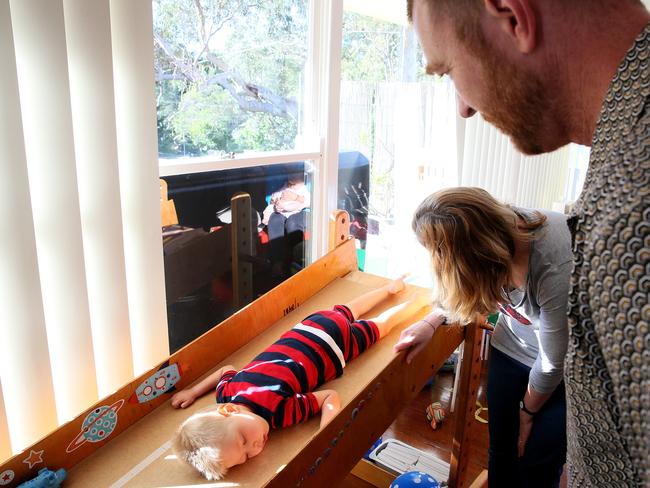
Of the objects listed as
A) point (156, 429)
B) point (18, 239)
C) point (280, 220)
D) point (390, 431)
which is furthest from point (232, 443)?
point (390, 431)

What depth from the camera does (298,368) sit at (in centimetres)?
138

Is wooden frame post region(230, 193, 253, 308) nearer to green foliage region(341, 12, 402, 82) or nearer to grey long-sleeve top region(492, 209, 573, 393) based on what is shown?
green foliage region(341, 12, 402, 82)

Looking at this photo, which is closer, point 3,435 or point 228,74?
point 3,435

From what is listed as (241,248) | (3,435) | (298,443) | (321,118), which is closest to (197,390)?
(298,443)

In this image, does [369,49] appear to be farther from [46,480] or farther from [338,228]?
[46,480]

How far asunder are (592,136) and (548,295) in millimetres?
756

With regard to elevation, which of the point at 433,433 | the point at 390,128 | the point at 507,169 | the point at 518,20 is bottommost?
the point at 433,433

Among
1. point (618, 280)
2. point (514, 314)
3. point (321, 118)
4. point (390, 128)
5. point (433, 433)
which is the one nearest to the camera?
point (618, 280)

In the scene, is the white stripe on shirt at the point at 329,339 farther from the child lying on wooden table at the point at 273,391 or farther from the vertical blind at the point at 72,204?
the vertical blind at the point at 72,204

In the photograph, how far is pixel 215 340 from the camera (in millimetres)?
1512

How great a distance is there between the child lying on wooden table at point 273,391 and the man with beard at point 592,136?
0.69 m

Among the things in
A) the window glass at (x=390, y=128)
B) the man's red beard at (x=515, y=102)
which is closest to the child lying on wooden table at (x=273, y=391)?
the man's red beard at (x=515, y=102)

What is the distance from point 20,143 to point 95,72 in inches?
9.9

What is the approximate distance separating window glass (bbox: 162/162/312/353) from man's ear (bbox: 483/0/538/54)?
1386 mm
